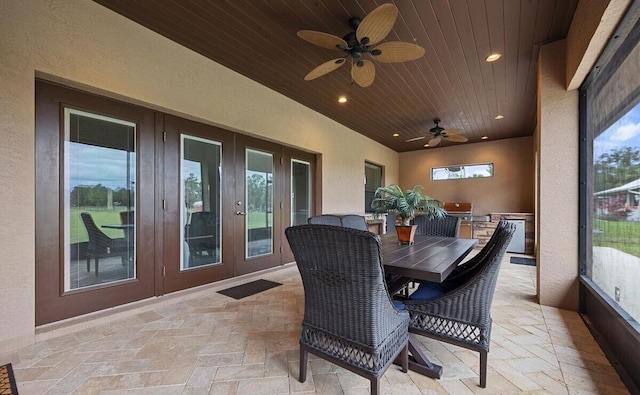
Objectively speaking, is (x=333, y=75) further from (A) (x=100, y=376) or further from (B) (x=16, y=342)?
(B) (x=16, y=342)

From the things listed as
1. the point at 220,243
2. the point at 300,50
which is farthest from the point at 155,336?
the point at 300,50

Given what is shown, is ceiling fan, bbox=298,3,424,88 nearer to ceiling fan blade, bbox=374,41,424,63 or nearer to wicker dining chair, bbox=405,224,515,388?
ceiling fan blade, bbox=374,41,424,63

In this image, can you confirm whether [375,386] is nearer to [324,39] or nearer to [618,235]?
[618,235]

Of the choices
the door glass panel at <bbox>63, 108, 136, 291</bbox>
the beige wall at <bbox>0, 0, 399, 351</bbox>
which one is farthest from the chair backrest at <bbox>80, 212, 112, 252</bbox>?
the beige wall at <bbox>0, 0, 399, 351</bbox>

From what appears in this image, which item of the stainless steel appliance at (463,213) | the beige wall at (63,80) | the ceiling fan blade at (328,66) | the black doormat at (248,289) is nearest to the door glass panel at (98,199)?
the beige wall at (63,80)

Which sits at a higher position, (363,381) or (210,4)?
(210,4)

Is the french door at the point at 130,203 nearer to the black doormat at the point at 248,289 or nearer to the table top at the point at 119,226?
the table top at the point at 119,226

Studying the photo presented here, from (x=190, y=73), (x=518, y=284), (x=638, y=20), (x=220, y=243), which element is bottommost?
(x=518, y=284)

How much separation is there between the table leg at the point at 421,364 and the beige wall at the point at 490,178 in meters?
6.43

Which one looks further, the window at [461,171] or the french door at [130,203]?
the window at [461,171]

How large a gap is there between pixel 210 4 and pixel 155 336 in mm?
2756

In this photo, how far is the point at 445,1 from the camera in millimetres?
2238

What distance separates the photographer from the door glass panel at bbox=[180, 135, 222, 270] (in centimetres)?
318

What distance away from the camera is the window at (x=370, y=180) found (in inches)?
273
